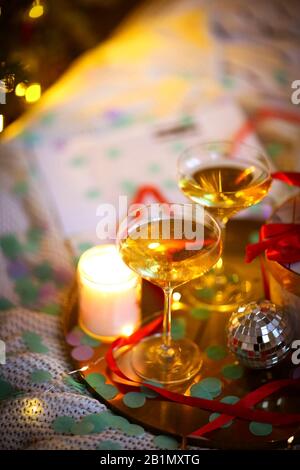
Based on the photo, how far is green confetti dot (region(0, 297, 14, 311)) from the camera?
3.54 feet

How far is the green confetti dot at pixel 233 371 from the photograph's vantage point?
0.93 metres

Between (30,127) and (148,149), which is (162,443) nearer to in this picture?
(148,149)

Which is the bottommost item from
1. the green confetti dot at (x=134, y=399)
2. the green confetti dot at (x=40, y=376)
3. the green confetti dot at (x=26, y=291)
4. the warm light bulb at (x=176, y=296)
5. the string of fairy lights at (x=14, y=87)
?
the green confetti dot at (x=134, y=399)

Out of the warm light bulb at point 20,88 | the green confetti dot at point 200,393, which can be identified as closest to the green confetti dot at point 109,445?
the green confetti dot at point 200,393

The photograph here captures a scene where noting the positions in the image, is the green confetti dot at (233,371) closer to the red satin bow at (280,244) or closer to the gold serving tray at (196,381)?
the gold serving tray at (196,381)

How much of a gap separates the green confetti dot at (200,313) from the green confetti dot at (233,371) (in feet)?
0.37

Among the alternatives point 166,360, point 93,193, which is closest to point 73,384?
point 166,360

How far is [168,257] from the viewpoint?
918mm

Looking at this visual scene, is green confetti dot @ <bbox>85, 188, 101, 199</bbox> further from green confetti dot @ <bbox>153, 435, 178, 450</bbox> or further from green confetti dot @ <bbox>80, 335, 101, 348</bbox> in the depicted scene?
green confetti dot @ <bbox>153, 435, 178, 450</bbox>

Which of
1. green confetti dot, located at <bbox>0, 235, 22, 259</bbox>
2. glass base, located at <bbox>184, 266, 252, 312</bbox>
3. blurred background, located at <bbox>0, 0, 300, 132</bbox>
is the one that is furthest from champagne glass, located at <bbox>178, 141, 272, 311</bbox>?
blurred background, located at <bbox>0, 0, 300, 132</bbox>

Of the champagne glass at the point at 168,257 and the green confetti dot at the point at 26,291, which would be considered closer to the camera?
the champagne glass at the point at 168,257

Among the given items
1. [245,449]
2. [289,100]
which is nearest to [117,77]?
[289,100]

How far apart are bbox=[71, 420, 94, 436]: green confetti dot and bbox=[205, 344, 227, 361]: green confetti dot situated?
7.8 inches

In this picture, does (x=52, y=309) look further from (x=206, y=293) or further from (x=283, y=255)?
(x=283, y=255)
